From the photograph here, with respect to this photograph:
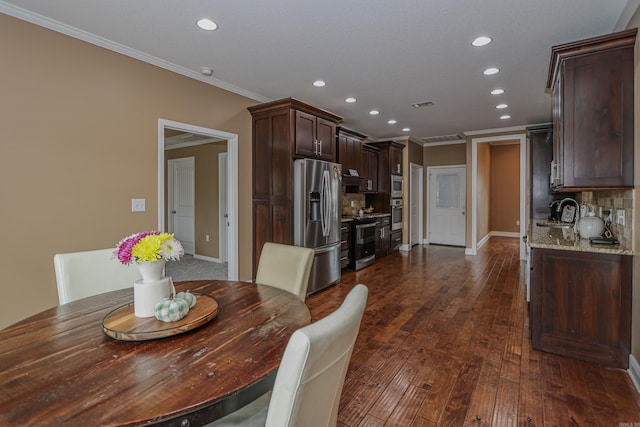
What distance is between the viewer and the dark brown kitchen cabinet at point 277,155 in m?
3.95

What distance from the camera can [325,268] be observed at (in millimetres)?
4406

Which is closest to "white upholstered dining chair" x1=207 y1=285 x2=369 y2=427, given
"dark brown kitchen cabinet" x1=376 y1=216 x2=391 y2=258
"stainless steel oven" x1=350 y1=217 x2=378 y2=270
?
"stainless steel oven" x1=350 y1=217 x2=378 y2=270

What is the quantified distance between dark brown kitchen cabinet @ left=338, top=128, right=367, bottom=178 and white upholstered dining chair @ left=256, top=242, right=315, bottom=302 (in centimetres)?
369

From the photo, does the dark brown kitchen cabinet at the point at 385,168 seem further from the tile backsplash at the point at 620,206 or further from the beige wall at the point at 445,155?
the tile backsplash at the point at 620,206

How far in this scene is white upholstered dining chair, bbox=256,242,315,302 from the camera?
6.47ft

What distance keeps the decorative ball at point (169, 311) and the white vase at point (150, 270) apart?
124 millimetres

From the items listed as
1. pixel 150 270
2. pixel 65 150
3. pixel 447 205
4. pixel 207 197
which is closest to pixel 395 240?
pixel 447 205

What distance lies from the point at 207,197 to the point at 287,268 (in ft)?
16.0

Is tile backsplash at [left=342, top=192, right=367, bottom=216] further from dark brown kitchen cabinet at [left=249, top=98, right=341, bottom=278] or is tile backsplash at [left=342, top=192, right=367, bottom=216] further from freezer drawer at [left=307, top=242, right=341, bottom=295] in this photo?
dark brown kitchen cabinet at [left=249, top=98, right=341, bottom=278]

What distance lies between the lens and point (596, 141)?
2344 mm

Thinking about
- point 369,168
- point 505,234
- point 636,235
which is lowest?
point 505,234

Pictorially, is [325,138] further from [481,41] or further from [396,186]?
[396,186]

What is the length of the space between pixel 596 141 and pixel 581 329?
4.72 feet

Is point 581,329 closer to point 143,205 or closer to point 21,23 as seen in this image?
point 143,205
